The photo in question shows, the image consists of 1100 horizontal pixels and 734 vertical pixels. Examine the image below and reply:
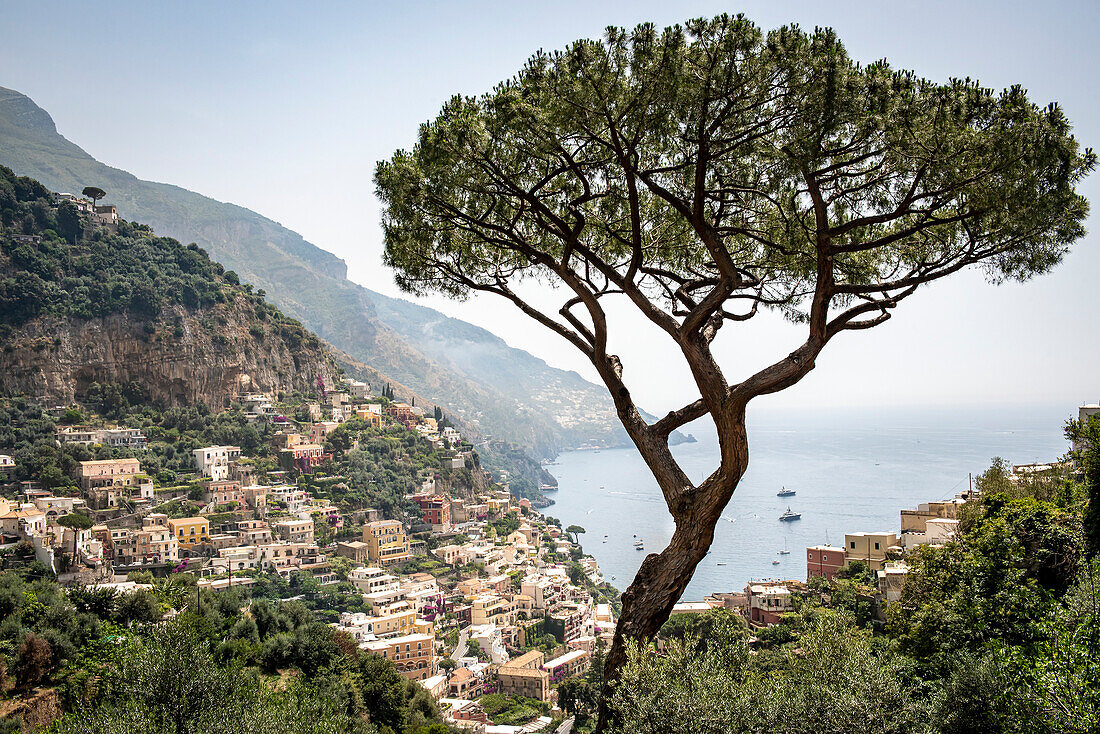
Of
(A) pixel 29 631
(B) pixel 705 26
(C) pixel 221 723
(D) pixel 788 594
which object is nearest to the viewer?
(B) pixel 705 26

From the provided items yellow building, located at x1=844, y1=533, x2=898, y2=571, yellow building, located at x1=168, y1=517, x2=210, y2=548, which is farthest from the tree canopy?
yellow building, located at x1=168, y1=517, x2=210, y2=548

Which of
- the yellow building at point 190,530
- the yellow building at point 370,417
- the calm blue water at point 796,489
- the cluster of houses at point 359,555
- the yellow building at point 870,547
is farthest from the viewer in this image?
the yellow building at point 370,417

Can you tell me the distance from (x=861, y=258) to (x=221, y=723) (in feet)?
14.1

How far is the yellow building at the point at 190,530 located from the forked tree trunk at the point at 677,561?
3250cm

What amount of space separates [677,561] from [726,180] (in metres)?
1.83

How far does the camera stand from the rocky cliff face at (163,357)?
131ft

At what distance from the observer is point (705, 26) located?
9.36 feet

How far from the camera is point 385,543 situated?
38.0m

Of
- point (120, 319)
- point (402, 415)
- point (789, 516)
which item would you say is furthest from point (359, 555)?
point (789, 516)

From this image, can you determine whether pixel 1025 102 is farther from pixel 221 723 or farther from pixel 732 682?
pixel 221 723

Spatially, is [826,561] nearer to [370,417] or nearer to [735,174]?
[735,174]

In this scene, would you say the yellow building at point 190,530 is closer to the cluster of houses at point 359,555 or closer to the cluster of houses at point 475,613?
the cluster of houses at point 359,555

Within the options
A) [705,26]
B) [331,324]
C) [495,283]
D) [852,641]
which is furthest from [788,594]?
[331,324]

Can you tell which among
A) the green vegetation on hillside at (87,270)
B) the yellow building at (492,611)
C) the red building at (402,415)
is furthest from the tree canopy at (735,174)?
the red building at (402,415)
